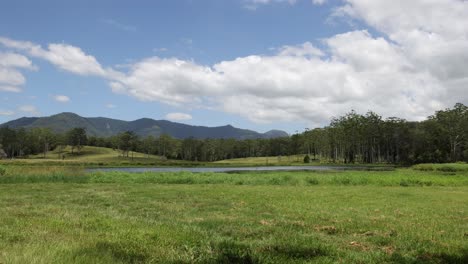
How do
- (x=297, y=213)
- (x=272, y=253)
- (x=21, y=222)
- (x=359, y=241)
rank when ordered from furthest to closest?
(x=297, y=213) < (x=21, y=222) < (x=359, y=241) < (x=272, y=253)

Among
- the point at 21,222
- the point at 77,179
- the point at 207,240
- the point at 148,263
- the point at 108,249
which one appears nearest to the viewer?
the point at 148,263

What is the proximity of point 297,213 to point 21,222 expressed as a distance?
10.7m

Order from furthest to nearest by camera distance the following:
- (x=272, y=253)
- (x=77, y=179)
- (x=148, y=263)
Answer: (x=77, y=179)
(x=272, y=253)
(x=148, y=263)

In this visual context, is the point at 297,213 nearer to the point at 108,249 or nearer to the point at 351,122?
the point at 108,249

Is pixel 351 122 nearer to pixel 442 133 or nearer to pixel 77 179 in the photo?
pixel 442 133

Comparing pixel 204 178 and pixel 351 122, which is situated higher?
pixel 351 122

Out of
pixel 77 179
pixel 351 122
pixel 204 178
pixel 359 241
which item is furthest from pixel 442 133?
pixel 359 241

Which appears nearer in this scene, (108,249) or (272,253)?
(108,249)

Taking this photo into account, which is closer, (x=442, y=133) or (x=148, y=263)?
(x=148, y=263)

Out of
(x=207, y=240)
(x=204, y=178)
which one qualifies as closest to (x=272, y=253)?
(x=207, y=240)

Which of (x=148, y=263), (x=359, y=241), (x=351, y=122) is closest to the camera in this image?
(x=148, y=263)

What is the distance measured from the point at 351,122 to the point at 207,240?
170016mm

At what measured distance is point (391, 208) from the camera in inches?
813

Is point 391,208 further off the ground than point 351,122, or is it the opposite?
point 351,122
